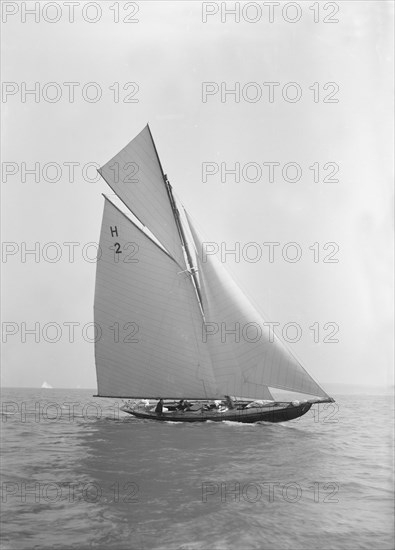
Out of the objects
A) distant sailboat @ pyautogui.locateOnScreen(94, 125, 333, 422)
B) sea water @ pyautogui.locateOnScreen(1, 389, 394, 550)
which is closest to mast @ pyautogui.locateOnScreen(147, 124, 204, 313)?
distant sailboat @ pyautogui.locateOnScreen(94, 125, 333, 422)

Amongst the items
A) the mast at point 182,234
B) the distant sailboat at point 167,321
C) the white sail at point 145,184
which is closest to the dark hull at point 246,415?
the distant sailboat at point 167,321

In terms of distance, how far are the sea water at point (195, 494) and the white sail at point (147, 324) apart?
8.28 metres

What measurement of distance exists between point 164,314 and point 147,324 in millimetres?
1252

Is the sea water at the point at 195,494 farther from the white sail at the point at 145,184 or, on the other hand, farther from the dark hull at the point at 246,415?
the white sail at the point at 145,184

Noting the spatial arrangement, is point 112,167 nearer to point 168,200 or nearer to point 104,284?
point 168,200

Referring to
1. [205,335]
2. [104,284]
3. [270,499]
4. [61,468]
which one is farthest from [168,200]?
[270,499]

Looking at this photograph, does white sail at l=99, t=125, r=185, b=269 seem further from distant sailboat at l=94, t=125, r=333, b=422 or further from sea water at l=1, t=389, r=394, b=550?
sea water at l=1, t=389, r=394, b=550

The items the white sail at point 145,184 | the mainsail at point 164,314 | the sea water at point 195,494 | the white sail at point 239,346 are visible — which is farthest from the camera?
the white sail at point 145,184

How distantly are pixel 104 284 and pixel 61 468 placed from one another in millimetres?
18225

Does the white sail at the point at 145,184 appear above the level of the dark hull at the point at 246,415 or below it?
above

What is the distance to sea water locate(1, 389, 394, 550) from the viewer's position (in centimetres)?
1102

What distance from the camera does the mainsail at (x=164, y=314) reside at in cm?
3250

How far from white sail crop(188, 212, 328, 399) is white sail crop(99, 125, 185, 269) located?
9.23 ft

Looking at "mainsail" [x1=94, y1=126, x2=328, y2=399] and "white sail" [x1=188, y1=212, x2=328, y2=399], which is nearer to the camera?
"white sail" [x1=188, y1=212, x2=328, y2=399]
